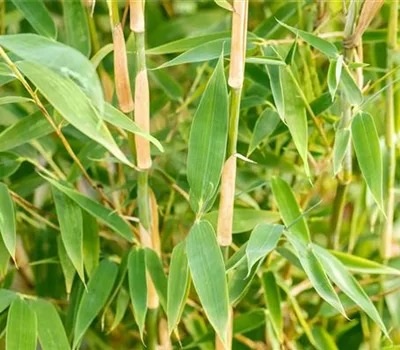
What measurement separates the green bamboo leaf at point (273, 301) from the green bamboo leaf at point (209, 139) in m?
0.19

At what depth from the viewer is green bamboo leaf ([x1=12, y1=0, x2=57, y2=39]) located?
34.4 inches

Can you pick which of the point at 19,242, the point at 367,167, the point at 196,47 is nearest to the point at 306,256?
the point at 367,167

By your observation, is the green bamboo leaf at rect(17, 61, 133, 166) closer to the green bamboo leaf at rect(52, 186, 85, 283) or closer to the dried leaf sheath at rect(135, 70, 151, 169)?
the dried leaf sheath at rect(135, 70, 151, 169)

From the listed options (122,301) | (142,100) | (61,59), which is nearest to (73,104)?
(61,59)

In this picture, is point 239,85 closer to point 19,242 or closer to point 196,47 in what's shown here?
point 196,47

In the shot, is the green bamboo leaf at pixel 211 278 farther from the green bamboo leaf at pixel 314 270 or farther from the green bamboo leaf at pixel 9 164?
the green bamboo leaf at pixel 9 164

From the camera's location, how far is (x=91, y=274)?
0.87m

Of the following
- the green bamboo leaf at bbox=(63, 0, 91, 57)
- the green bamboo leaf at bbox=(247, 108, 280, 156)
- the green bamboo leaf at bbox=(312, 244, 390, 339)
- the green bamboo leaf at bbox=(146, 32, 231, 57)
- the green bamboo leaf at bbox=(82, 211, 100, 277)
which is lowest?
the green bamboo leaf at bbox=(312, 244, 390, 339)

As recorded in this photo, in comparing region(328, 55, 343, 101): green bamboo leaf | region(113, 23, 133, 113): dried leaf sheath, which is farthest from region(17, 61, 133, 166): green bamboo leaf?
region(328, 55, 343, 101): green bamboo leaf

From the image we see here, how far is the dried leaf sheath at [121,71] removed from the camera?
2.37 feet

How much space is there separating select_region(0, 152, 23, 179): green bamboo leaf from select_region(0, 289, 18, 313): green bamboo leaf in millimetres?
124

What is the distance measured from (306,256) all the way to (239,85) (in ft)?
0.61

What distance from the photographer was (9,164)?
87 centimetres

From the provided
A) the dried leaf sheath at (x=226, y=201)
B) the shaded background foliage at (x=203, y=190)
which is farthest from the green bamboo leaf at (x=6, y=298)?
the dried leaf sheath at (x=226, y=201)
